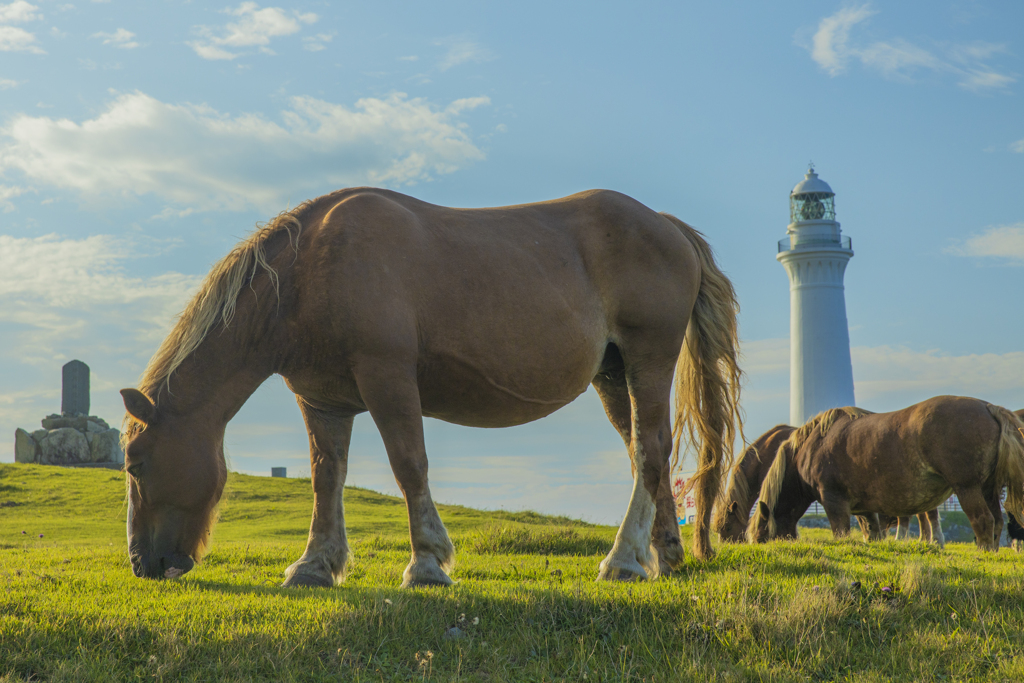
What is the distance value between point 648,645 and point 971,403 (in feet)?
22.2

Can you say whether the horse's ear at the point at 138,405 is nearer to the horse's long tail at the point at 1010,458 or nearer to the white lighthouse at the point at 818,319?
the horse's long tail at the point at 1010,458

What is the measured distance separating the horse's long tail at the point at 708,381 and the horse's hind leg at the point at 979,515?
392 cm

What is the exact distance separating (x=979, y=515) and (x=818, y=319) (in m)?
31.1

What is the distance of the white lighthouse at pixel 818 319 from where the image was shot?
37.9 meters

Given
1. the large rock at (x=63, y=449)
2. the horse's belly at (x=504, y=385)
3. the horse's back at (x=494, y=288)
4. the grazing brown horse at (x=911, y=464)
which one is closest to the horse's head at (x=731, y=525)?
the grazing brown horse at (x=911, y=464)

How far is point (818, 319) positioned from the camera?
3803 cm

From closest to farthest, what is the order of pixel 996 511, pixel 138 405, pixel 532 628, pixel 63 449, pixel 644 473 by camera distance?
pixel 532 628
pixel 138 405
pixel 644 473
pixel 996 511
pixel 63 449

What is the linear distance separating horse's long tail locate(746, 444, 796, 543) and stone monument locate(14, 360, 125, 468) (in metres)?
20.3

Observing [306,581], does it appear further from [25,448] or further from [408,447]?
[25,448]

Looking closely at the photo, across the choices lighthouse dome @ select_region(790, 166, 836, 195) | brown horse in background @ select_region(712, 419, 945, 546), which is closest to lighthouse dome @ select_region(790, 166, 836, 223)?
lighthouse dome @ select_region(790, 166, 836, 195)

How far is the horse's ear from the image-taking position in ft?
15.5

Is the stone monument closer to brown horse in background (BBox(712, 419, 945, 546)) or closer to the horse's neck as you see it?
brown horse in background (BBox(712, 419, 945, 546))

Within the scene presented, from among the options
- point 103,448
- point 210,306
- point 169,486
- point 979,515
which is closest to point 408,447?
point 169,486

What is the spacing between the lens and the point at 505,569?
6.01 m
